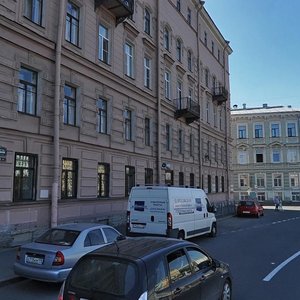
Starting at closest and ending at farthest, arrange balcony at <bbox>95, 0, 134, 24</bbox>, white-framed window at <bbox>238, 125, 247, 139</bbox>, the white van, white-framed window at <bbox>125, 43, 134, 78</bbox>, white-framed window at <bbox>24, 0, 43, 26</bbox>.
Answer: the white van
white-framed window at <bbox>24, 0, 43, 26</bbox>
balcony at <bbox>95, 0, 134, 24</bbox>
white-framed window at <bbox>125, 43, 134, 78</bbox>
white-framed window at <bbox>238, 125, 247, 139</bbox>

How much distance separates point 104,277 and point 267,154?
62013 millimetres

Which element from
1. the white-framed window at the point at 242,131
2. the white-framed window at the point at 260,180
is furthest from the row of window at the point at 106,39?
the white-framed window at the point at 260,180

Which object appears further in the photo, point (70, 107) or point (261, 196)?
point (261, 196)

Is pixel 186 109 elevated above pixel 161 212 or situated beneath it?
elevated above

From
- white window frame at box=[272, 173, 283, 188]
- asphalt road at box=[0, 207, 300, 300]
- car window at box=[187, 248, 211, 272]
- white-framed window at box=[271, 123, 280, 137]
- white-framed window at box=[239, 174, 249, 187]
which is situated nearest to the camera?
car window at box=[187, 248, 211, 272]

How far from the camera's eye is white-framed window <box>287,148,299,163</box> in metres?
62.1

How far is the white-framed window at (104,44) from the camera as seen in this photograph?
19.9m

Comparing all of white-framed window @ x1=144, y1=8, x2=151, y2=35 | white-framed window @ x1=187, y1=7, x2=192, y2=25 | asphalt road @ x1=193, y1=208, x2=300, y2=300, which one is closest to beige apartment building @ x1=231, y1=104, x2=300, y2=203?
white-framed window @ x1=187, y1=7, x2=192, y2=25

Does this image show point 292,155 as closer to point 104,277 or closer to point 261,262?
point 261,262

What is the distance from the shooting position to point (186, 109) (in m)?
29.1

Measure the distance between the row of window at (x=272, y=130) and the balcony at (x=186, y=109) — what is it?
34741mm

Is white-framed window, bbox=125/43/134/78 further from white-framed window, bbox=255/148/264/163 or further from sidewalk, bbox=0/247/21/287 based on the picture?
white-framed window, bbox=255/148/264/163

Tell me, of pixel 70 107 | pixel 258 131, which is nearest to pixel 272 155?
pixel 258 131

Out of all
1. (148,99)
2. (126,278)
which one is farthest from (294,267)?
(148,99)
